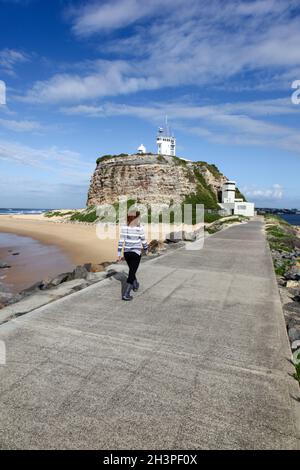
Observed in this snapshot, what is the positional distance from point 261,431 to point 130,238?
4.61 metres

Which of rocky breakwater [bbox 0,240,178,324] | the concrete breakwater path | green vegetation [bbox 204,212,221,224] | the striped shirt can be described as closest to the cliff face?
green vegetation [bbox 204,212,221,224]

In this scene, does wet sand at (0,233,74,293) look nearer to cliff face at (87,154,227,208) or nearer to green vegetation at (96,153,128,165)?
cliff face at (87,154,227,208)

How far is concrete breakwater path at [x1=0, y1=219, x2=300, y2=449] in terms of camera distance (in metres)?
2.80

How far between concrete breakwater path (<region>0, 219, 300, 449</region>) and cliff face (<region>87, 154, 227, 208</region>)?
52758 mm

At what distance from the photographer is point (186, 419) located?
299 centimetres

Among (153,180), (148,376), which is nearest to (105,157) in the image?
(153,180)

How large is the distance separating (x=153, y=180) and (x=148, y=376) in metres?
56.8

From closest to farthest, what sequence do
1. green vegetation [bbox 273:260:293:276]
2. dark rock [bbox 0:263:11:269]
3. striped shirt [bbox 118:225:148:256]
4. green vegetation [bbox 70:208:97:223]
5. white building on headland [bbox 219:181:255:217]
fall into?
striped shirt [bbox 118:225:148:256] → green vegetation [bbox 273:260:293:276] → dark rock [bbox 0:263:11:269] → green vegetation [bbox 70:208:97:223] → white building on headland [bbox 219:181:255:217]

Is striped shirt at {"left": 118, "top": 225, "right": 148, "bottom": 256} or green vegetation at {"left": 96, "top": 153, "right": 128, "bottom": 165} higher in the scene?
green vegetation at {"left": 96, "top": 153, "right": 128, "bottom": 165}

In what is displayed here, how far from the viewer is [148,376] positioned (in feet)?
12.1

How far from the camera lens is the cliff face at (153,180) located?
194 ft

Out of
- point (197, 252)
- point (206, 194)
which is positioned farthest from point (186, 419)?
point (206, 194)

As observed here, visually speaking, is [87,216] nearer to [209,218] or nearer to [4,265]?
[209,218]
